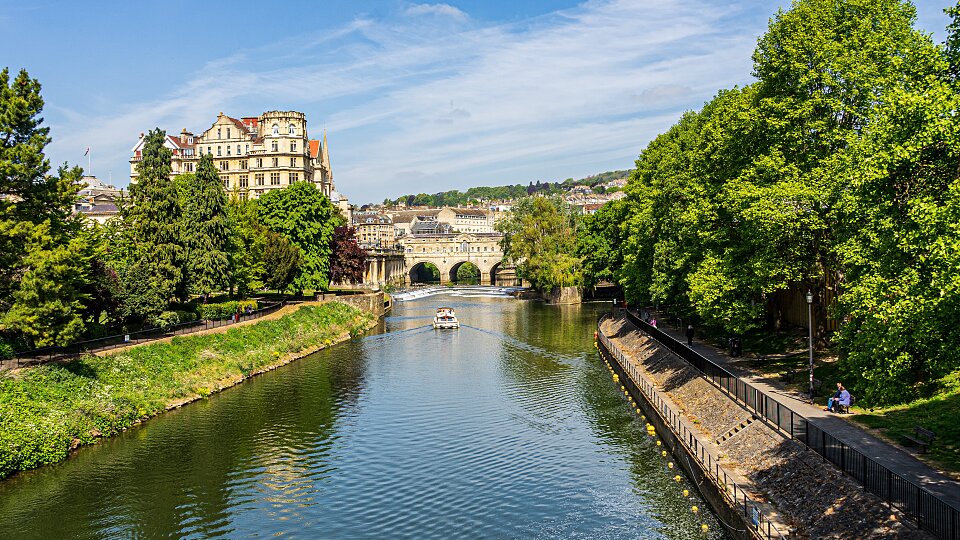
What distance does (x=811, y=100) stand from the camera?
3581 centimetres

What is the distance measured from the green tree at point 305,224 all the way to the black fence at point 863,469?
60.3 meters

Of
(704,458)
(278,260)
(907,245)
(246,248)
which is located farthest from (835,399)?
(246,248)

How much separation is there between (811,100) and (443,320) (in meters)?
56.5

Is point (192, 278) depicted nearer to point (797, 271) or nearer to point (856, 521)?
point (797, 271)

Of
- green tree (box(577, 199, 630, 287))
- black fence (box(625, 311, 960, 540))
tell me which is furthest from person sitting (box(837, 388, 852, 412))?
green tree (box(577, 199, 630, 287))

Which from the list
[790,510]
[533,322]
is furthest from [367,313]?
[790,510]

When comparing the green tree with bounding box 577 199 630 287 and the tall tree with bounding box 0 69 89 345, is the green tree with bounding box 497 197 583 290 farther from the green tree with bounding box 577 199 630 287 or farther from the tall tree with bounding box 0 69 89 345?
the tall tree with bounding box 0 69 89 345

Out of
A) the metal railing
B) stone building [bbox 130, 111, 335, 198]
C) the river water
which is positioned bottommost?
the river water

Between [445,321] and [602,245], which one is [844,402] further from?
[602,245]

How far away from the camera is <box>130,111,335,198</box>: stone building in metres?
121

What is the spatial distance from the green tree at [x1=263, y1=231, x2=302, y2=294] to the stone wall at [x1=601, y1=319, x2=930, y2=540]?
49239mm

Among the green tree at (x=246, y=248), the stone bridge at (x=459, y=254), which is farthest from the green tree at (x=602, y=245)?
the stone bridge at (x=459, y=254)

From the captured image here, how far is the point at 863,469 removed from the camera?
21.7 metres

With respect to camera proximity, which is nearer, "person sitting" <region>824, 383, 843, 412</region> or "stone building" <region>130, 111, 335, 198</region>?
"person sitting" <region>824, 383, 843, 412</region>
